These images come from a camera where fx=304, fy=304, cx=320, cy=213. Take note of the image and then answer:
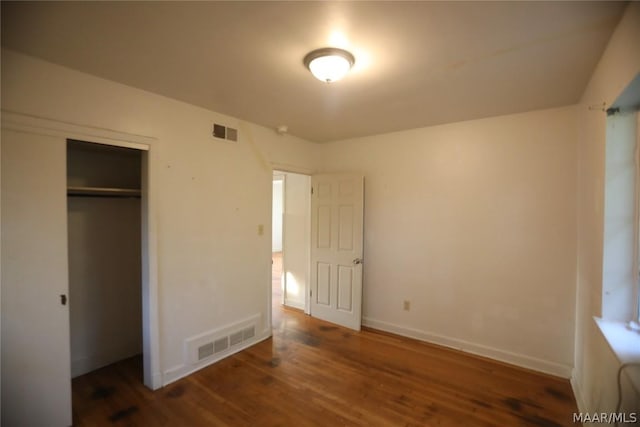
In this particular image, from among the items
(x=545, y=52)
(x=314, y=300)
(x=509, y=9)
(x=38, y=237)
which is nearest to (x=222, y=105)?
(x=38, y=237)

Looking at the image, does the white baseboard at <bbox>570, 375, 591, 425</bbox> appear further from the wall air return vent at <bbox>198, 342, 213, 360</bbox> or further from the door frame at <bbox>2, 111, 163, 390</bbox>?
the door frame at <bbox>2, 111, 163, 390</bbox>

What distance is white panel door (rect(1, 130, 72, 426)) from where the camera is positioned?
1.85m

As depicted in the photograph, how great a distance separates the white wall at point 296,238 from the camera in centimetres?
452

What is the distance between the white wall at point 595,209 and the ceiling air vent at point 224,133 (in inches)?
115

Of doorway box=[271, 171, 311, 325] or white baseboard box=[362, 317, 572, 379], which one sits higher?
doorway box=[271, 171, 311, 325]

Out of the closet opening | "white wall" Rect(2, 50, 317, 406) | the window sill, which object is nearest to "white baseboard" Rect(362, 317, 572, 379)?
the window sill

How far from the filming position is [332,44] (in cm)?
177

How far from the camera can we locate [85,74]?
7.10ft

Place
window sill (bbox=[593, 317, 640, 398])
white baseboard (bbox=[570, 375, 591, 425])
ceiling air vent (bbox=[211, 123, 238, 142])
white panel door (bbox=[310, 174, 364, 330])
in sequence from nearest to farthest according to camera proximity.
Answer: window sill (bbox=[593, 317, 640, 398]) → white baseboard (bbox=[570, 375, 591, 425]) → ceiling air vent (bbox=[211, 123, 238, 142]) → white panel door (bbox=[310, 174, 364, 330])

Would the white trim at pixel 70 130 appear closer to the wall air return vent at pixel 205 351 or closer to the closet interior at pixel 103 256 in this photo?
the closet interior at pixel 103 256

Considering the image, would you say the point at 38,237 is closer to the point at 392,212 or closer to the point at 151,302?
the point at 151,302

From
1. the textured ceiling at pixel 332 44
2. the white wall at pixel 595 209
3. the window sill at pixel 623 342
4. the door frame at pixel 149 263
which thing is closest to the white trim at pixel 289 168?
the textured ceiling at pixel 332 44

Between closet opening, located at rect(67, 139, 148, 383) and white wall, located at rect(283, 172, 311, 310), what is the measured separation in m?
2.09

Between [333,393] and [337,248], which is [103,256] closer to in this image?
[333,393]
